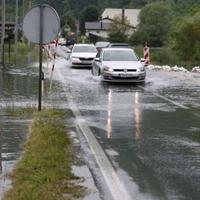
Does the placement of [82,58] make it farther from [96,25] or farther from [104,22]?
[104,22]

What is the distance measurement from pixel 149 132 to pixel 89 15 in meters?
155

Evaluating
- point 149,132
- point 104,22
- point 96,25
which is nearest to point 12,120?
point 149,132

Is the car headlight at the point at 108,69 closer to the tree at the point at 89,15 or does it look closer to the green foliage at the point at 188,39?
the green foliage at the point at 188,39

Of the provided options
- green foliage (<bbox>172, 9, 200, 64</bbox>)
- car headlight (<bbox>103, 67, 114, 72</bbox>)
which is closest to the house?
green foliage (<bbox>172, 9, 200, 64</bbox>)

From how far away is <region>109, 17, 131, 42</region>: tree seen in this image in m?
104

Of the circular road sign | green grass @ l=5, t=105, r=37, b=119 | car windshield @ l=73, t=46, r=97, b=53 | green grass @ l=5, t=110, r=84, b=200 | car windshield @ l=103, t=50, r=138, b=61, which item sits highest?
the circular road sign

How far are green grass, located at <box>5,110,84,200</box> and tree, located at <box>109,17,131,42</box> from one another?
9098cm

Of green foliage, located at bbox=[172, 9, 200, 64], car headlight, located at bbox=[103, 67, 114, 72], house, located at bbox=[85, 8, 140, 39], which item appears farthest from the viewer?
house, located at bbox=[85, 8, 140, 39]

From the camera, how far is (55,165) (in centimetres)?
928

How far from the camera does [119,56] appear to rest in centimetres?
2762

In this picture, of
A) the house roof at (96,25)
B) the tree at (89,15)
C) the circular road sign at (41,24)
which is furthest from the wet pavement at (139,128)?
the tree at (89,15)

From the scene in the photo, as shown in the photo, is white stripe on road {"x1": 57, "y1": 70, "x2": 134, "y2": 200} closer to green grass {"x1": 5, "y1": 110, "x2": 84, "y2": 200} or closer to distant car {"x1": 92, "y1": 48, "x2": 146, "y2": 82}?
green grass {"x1": 5, "y1": 110, "x2": 84, "y2": 200}

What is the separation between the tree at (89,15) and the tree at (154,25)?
49811mm

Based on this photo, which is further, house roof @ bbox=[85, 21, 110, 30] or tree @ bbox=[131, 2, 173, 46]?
house roof @ bbox=[85, 21, 110, 30]
